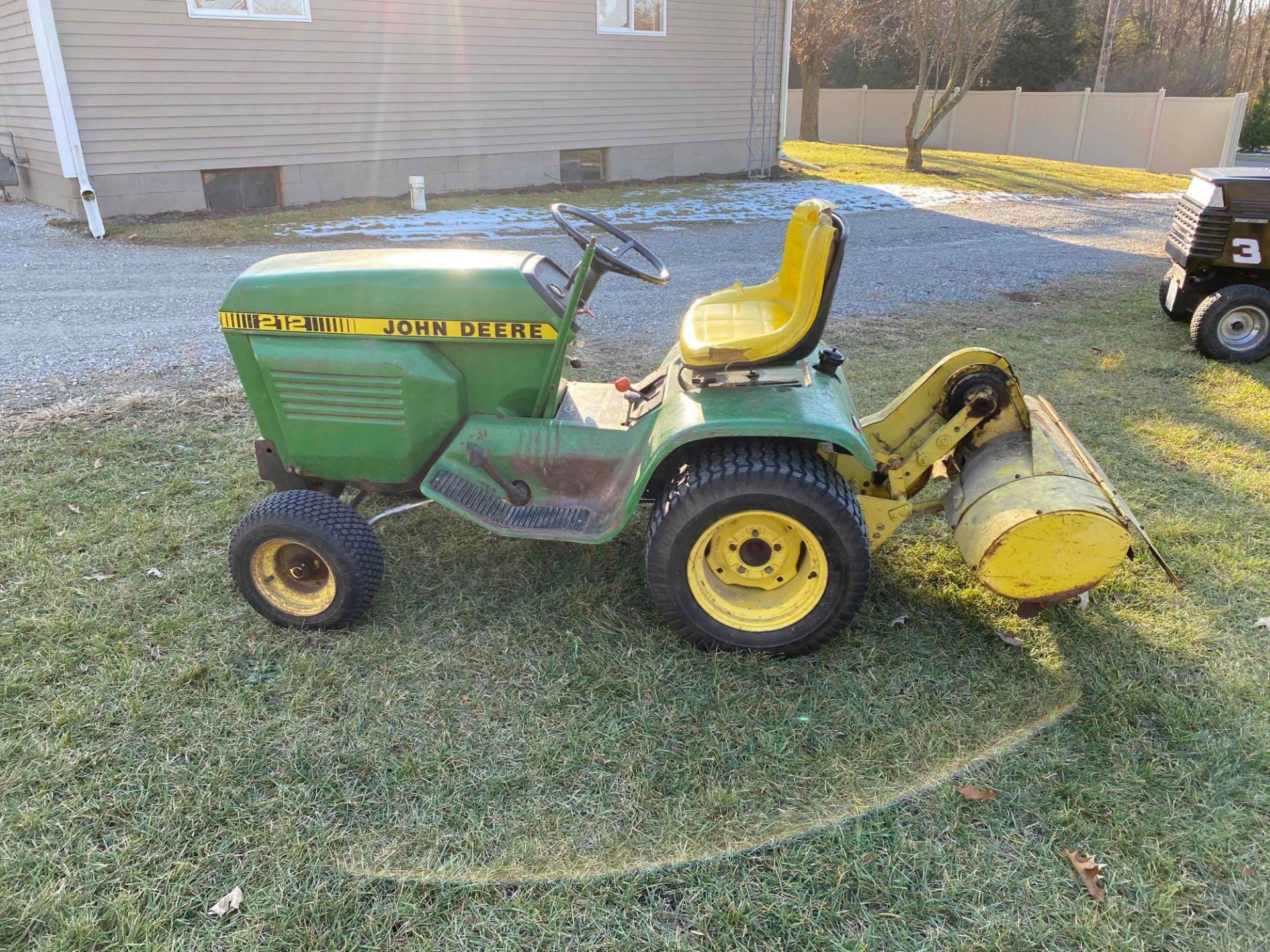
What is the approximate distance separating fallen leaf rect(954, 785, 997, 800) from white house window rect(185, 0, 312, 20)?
37.0 ft

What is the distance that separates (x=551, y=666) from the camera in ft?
9.19

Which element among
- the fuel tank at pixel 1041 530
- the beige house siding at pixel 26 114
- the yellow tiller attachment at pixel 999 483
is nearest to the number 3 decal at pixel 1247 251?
the yellow tiller attachment at pixel 999 483

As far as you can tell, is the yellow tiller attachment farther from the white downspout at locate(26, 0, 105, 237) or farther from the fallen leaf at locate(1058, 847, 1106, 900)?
the white downspout at locate(26, 0, 105, 237)

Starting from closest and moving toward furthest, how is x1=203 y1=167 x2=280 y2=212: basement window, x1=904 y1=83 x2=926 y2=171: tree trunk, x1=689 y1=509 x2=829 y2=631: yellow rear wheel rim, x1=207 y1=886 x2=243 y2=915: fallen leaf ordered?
x1=207 y1=886 x2=243 y2=915: fallen leaf → x1=689 y1=509 x2=829 y2=631: yellow rear wheel rim → x1=203 y1=167 x2=280 y2=212: basement window → x1=904 y1=83 x2=926 y2=171: tree trunk

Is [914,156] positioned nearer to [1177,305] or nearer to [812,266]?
[1177,305]

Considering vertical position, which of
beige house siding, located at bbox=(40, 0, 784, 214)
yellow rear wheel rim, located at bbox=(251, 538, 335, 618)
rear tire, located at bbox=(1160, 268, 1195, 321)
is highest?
beige house siding, located at bbox=(40, 0, 784, 214)

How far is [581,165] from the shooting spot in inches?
559

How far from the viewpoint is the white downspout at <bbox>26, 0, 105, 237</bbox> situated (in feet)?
28.8

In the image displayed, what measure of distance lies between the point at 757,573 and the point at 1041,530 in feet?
2.86

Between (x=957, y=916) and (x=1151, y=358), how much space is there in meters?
5.05

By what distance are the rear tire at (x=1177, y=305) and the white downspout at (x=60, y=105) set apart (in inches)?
403

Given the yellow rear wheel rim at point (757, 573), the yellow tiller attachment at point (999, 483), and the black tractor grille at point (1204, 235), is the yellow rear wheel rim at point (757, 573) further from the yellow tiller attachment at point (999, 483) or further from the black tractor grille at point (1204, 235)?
the black tractor grille at point (1204, 235)

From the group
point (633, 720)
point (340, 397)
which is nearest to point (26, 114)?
point (340, 397)

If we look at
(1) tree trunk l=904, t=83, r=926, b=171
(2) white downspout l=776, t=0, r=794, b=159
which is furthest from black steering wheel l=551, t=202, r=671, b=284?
(1) tree trunk l=904, t=83, r=926, b=171
